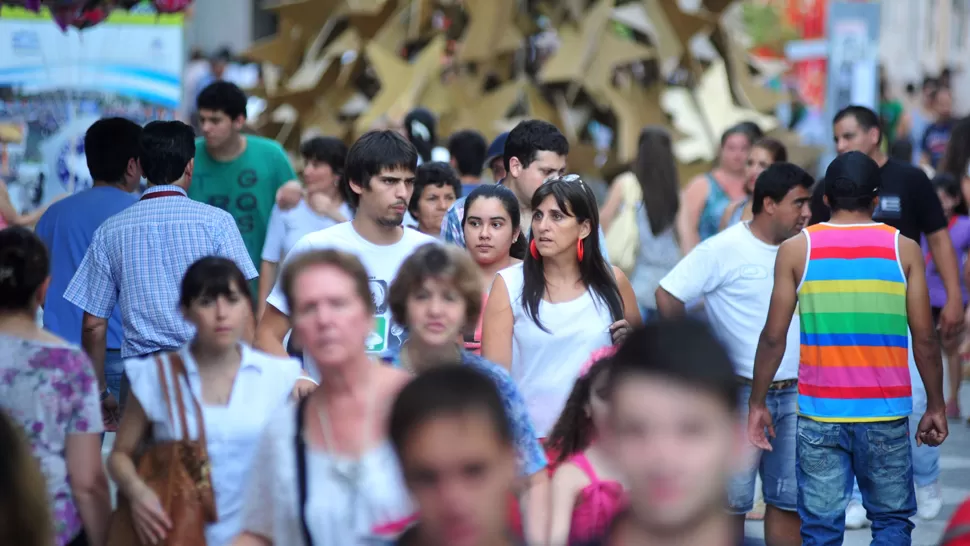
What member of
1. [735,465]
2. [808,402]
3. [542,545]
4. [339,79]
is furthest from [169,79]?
[735,465]

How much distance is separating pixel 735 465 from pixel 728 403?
12cm

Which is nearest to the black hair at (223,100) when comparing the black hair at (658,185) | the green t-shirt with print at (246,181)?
the green t-shirt with print at (246,181)

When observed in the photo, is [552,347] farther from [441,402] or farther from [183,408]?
[441,402]

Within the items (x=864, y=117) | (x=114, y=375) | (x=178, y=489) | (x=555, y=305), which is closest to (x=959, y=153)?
(x=864, y=117)

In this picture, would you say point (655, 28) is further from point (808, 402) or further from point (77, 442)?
point (77, 442)

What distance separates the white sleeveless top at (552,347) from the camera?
198 inches

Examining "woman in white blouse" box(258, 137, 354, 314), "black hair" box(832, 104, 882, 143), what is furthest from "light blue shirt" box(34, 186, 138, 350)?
"black hair" box(832, 104, 882, 143)

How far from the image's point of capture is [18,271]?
4.09 m

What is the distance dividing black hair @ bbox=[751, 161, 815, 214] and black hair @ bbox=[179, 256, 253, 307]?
2.83 m

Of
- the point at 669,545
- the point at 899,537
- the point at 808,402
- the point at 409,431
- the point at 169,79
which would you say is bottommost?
the point at 899,537

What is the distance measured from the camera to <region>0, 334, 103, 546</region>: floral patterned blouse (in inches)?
156

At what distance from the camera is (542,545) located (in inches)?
130

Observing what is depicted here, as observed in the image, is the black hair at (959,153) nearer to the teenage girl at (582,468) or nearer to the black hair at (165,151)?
the black hair at (165,151)

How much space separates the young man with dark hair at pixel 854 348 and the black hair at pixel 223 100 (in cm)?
337
